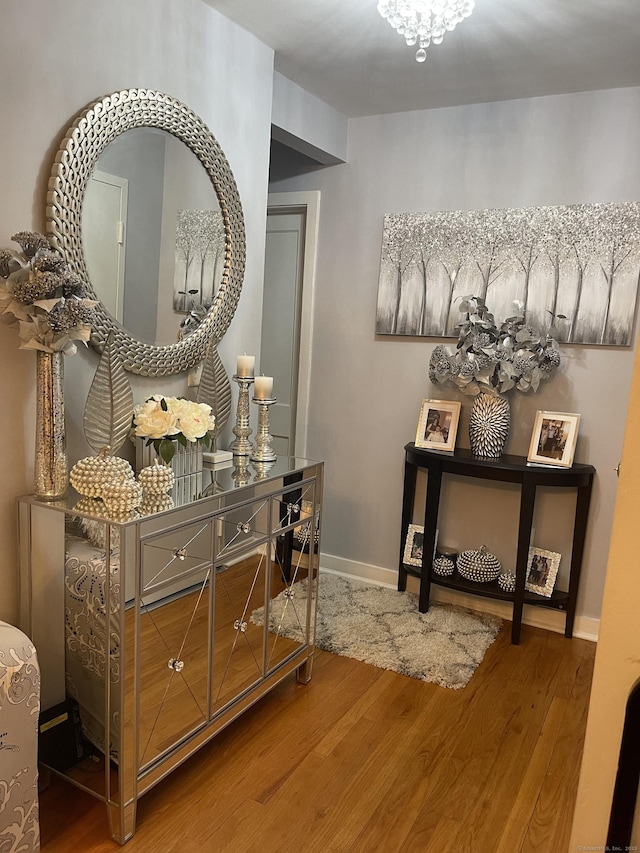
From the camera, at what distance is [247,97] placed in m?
2.60

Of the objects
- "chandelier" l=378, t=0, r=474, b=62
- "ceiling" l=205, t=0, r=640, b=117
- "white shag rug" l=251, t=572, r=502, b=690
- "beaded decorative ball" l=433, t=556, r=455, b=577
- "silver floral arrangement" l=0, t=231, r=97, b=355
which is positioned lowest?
"white shag rug" l=251, t=572, r=502, b=690

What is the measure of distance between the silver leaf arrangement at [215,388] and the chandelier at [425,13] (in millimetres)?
1210

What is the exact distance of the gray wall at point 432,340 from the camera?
296 cm

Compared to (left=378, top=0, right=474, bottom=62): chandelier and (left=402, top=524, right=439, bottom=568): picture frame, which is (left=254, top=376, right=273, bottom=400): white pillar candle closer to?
(left=378, top=0, right=474, bottom=62): chandelier

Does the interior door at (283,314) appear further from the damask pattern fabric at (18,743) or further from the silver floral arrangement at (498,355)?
the damask pattern fabric at (18,743)

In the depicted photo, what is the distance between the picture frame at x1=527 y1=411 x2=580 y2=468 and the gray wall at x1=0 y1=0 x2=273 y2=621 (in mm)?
1612

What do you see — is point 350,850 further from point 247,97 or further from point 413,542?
point 247,97

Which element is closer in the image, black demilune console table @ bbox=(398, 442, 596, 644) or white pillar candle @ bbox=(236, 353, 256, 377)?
white pillar candle @ bbox=(236, 353, 256, 377)

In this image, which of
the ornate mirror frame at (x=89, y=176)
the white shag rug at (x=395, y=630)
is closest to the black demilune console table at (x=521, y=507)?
the white shag rug at (x=395, y=630)

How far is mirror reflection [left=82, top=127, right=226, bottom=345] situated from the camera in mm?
2021

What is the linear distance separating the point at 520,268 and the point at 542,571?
4.64 feet

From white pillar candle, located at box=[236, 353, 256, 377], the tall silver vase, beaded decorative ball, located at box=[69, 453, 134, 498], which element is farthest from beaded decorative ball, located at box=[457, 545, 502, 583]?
the tall silver vase

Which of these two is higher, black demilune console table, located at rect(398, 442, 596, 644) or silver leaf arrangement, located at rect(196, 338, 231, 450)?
silver leaf arrangement, located at rect(196, 338, 231, 450)

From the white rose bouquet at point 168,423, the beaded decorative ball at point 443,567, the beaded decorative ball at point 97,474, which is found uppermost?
the white rose bouquet at point 168,423
